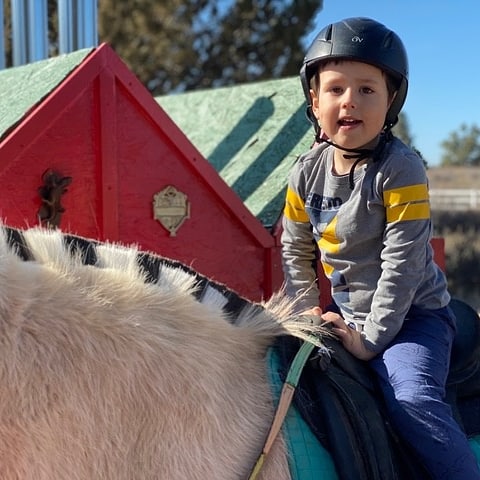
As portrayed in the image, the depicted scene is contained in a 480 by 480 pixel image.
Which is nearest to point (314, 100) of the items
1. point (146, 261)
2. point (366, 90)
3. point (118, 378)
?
point (366, 90)

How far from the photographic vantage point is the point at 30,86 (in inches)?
116

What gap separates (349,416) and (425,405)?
0.22 metres

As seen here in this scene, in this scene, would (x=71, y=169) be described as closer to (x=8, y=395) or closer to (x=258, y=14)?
(x=8, y=395)

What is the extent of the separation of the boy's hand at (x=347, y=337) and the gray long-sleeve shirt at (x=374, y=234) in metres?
0.03

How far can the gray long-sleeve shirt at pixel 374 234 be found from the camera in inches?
75.5

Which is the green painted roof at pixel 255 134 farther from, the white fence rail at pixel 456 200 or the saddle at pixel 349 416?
the white fence rail at pixel 456 200

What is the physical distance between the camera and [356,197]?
2.04 metres

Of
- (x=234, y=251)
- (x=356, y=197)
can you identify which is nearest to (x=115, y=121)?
(x=234, y=251)

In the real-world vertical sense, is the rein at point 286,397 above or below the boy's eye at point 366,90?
below

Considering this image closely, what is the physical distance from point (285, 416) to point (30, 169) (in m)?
1.51

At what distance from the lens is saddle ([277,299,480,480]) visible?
5.25ft

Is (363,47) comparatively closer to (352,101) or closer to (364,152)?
(352,101)

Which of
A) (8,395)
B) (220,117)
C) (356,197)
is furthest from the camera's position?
(220,117)

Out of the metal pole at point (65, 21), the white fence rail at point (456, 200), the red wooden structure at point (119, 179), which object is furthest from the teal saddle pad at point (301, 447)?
the white fence rail at point (456, 200)
